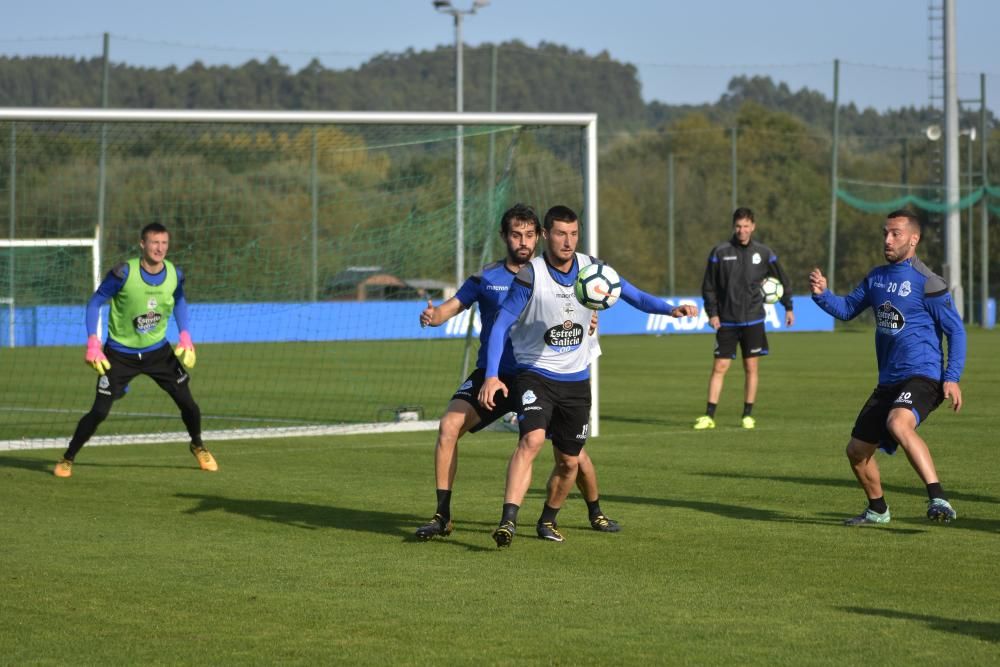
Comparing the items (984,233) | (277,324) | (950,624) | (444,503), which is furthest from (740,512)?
(984,233)

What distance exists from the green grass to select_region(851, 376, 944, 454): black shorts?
1.90 ft

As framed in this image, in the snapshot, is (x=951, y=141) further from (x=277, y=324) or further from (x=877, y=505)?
(x=877, y=505)

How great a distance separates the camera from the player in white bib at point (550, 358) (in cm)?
864

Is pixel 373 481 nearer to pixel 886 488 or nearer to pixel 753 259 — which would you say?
pixel 886 488

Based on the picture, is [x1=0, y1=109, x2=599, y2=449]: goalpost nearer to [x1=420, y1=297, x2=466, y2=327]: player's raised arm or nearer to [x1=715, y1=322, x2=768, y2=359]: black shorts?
[x1=715, y1=322, x2=768, y2=359]: black shorts

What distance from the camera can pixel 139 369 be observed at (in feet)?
41.6

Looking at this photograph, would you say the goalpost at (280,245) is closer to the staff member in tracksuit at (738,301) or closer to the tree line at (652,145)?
the staff member in tracksuit at (738,301)

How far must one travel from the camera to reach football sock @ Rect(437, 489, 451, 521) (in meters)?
9.13

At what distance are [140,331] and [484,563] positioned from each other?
17.6 ft

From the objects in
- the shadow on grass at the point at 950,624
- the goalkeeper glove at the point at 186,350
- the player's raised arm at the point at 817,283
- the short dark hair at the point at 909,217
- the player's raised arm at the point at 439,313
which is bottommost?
the shadow on grass at the point at 950,624

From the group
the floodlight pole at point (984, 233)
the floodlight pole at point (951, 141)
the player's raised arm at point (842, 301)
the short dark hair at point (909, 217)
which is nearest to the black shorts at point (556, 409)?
the player's raised arm at point (842, 301)

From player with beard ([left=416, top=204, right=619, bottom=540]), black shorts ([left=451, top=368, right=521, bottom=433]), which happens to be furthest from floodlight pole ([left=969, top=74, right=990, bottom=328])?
black shorts ([left=451, top=368, right=521, bottom=433])

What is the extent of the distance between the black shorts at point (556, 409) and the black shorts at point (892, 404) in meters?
1.69

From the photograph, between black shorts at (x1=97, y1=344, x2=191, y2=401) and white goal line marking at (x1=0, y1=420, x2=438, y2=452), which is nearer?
black shorts at (x1=97, y1=344, x2=191, y2=401)
